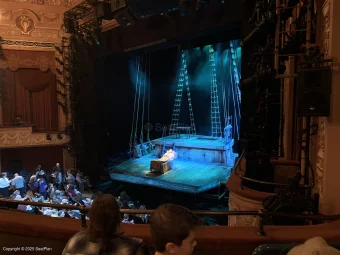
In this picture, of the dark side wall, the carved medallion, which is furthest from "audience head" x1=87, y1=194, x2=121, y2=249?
the carved medallion

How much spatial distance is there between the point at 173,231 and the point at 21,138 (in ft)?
47.8

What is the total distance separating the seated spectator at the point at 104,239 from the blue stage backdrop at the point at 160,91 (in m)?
14.1

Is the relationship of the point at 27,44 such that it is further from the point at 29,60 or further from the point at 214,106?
the point at 214,106

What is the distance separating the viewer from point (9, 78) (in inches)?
576

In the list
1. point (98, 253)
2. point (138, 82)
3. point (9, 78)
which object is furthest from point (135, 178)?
point (98, 253)

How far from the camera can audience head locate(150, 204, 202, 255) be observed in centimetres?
118

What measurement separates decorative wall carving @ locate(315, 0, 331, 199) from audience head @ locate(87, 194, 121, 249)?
2038 mm

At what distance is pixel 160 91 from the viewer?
1773cm

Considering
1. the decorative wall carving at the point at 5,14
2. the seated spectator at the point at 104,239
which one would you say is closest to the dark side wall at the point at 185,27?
the decorative wall carving at the point at 5,14

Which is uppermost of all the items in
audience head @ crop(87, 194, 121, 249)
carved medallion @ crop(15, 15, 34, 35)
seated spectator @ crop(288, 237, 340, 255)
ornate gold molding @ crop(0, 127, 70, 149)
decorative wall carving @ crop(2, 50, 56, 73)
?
carved medallion @ crop(15, 15, 34, 35)

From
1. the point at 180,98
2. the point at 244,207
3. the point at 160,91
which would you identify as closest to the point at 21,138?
the point at 160,91

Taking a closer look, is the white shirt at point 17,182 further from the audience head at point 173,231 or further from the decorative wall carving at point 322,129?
the audience head at point 173,231

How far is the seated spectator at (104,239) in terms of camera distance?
1427mm

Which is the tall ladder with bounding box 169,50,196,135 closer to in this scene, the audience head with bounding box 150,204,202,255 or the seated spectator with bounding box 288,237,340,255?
the seated spectator with bounding box 288,237,340,255
